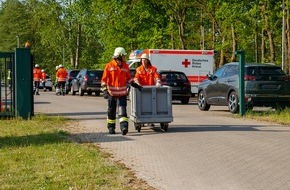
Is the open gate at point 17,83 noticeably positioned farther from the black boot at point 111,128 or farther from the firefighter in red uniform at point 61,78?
the firefighter in red uniform at point 61,78

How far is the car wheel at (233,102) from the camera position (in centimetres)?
1972

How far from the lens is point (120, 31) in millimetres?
56625

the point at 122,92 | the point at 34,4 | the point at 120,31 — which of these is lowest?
the point at 122,92

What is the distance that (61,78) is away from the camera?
35.5 m

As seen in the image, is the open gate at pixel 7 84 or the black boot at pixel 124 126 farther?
the open gate at pixel 7 84

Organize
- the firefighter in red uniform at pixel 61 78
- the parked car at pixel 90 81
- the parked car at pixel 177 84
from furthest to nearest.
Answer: the parked car at pixel 90 81 < the firefighter in red uniform at pixel 61 78 < the parked car at pixel 177 84

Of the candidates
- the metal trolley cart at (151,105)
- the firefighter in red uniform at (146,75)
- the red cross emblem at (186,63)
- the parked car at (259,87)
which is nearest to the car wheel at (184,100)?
the red cross emblem at (186,63)

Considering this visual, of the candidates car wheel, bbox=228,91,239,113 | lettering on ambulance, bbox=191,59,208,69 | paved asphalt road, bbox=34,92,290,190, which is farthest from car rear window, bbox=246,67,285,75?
lettering on ambulance, bbox=191,59,208,69

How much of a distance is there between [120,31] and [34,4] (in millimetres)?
31676

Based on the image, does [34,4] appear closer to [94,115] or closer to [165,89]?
[94,115]

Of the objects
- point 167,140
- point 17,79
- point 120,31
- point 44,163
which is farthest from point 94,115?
point 120,31

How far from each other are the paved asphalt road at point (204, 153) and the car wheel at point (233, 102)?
3.42 m

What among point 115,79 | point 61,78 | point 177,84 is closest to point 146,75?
point 115,79

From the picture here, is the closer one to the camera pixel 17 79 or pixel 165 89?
pixel 165 89
